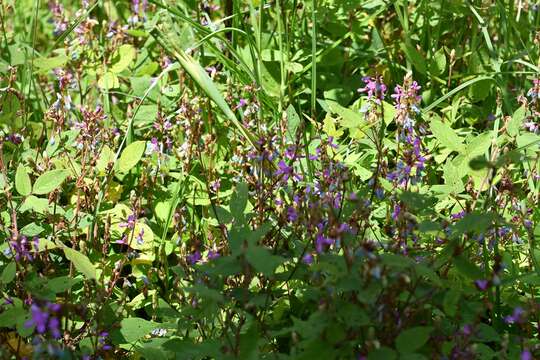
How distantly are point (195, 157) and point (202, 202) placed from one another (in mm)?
256

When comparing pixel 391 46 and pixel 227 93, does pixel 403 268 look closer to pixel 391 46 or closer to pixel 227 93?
pixel 227 93

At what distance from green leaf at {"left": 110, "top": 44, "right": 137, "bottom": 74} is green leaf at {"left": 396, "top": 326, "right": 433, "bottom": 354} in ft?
7.38

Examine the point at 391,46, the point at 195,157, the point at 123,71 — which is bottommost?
the point at 195,157

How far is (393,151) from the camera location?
3.32m

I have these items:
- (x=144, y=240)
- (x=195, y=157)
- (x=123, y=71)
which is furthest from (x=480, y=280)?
(x=123, y=71)

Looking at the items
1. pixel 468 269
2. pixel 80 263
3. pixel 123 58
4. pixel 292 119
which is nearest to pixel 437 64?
pixel 292 119

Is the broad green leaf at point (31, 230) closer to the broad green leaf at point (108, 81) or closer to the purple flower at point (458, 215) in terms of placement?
the broad green leaf at point (108, 81)

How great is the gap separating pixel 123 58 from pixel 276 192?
4.53ft

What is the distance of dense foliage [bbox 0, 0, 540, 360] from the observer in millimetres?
2021

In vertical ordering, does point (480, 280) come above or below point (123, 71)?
below

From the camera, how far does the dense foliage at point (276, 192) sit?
2021 millimetres

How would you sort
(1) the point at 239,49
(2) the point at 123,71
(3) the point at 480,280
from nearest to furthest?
(3) the point at 480,280 → (1) the point at 239,49 → (2) the point at 123,71

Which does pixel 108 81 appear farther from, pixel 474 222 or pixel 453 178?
pixel 474 222

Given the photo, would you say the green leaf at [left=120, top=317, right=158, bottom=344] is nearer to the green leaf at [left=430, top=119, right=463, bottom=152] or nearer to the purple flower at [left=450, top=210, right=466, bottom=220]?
the purple flower at [left=450, top=210, right=466, bottom=220]
